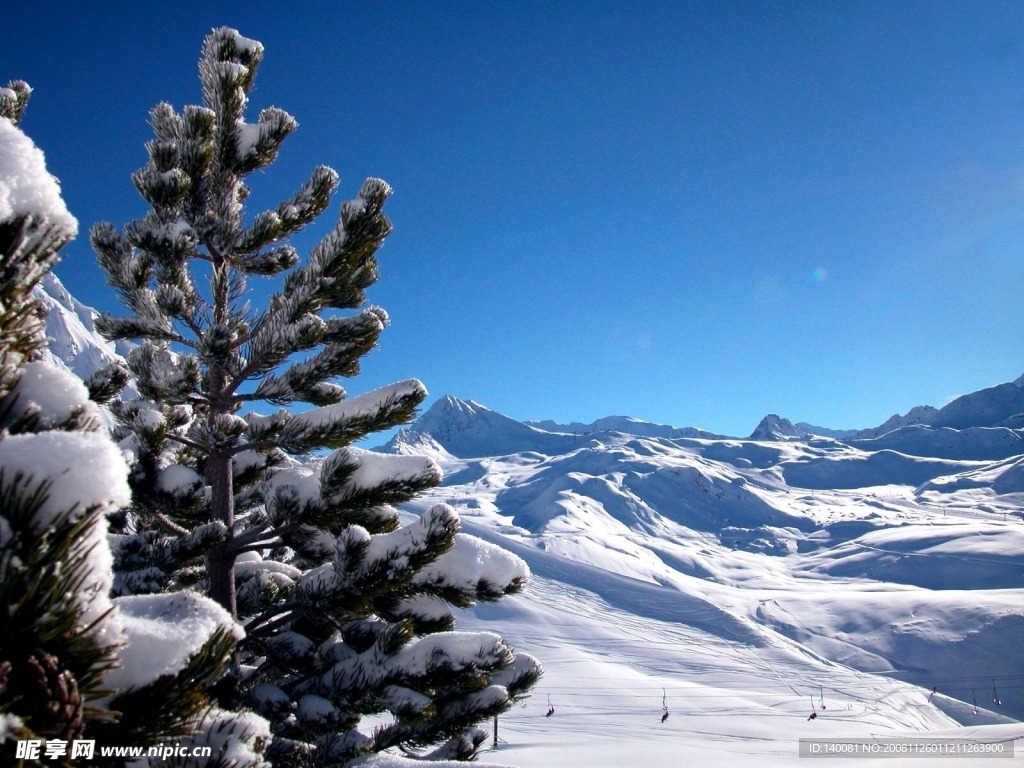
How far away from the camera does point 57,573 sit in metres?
1.13

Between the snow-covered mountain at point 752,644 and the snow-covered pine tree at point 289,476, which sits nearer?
the snow-covered pine tree at point 289,476

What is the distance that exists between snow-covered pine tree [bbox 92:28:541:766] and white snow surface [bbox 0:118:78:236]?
2.45 m

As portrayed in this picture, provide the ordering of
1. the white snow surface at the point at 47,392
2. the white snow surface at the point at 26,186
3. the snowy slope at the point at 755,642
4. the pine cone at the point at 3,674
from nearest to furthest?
the pine cone at the point at 3,674 → the white snow surface at the point at 26,186 → the white snow surface at the point at 47,392 → the snowy slope at the point at 755,642

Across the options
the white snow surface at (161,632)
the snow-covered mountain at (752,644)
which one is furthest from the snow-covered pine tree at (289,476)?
the snow-covered mountain at (752,644)

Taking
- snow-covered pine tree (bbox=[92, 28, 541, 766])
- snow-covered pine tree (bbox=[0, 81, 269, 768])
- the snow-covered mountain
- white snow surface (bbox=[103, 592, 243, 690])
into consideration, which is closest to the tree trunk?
snow-covered pine tree (bbox=[92, 28, 541, 766])

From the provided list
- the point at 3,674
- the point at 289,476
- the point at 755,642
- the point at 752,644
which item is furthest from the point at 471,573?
the point at 755,642

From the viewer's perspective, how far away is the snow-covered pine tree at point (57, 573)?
1101 millimetres

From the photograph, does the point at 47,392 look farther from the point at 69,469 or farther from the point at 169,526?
the point at 169,526

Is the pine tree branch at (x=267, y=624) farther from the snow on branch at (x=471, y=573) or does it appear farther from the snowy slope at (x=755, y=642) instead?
the snowy slope at (x=755, y=642)

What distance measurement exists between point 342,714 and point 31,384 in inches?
113

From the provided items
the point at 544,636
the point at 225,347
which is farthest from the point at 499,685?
the point at 544,636

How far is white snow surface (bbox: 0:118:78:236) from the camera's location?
4.25 ft

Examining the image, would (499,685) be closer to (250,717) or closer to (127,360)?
(250,717)

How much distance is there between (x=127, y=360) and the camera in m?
4.25
